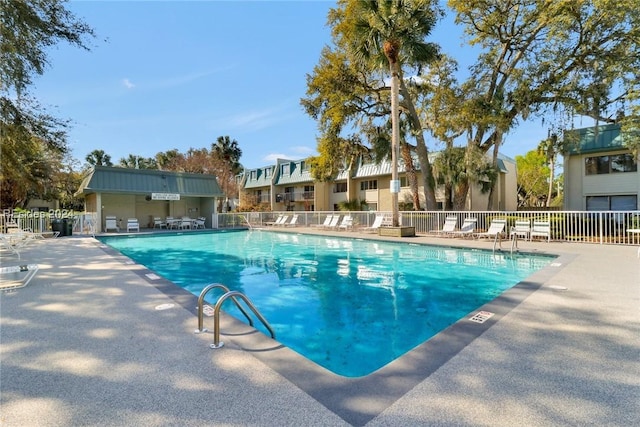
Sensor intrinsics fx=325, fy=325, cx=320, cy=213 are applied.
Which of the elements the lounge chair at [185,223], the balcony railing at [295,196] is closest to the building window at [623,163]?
the balcony railing at [295,196]

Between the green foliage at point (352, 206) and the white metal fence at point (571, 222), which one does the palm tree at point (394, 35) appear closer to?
the white metal fence at point (571, 222)

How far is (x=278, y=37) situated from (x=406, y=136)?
9.00m

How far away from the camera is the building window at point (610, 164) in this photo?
18061 millimetres

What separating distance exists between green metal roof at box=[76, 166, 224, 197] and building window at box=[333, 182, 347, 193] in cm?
1317

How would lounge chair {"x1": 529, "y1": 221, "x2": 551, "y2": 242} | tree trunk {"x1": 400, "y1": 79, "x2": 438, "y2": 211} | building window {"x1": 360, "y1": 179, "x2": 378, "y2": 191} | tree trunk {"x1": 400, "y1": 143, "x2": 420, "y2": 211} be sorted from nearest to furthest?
lounge chair {"x1": 529, "y1": 221, "x2": 551, "y2": 242}, tree trunk {"x1": 400, "y1": 79, "x2": 438, "y2": 211}, tree trunk {"x1": 400, "y1": 143, "x2": 420, "y2": 211}, building window {"x1": 360, "y1": 179, "x2": 378, "y2": 191}

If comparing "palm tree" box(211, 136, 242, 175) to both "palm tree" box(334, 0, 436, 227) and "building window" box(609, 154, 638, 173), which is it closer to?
"palm tree" box(334, 0, 436, 227)

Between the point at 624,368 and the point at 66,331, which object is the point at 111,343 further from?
the point at 624,368

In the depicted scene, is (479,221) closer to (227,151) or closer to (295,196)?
(295,196)

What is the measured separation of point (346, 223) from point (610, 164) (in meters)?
15.4

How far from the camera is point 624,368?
2760mm

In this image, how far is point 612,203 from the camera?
18.8 m

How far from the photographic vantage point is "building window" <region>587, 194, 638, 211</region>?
1805cm

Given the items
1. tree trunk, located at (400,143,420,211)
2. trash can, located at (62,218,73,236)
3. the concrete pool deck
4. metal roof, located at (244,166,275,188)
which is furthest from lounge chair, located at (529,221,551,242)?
metal roof, located at (244,166,275,188)

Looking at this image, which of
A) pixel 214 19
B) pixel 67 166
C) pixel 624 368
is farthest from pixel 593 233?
pixel 67 166
